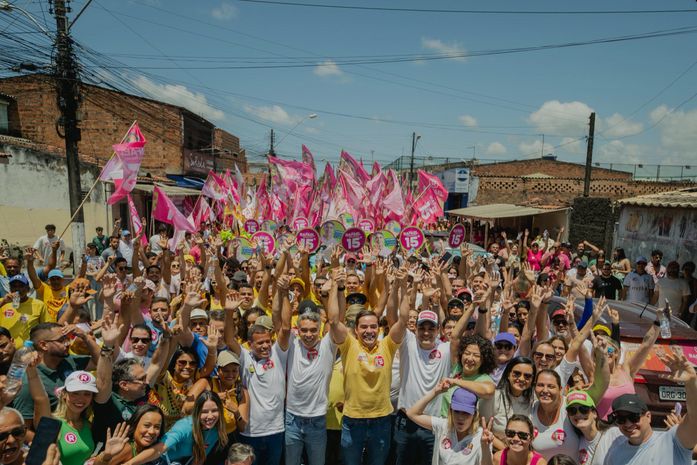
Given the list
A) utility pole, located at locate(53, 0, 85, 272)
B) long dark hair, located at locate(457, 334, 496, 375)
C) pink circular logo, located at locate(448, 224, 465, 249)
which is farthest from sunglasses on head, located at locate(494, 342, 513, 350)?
utility pole, located at locate(53, 0, 85, 272)

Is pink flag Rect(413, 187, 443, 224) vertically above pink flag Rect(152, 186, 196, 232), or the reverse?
pink flag Rect(413, 187, 443, 224)

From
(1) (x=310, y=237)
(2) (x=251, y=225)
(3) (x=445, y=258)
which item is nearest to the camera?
(1) (x=310, y=237)

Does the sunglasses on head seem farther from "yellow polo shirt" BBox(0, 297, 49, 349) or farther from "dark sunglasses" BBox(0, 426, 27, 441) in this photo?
"yellow polo shirt" BBox(0, 297, 49, 349)

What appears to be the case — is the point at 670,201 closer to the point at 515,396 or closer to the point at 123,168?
the point at 515,396

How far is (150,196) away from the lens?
20.3 m

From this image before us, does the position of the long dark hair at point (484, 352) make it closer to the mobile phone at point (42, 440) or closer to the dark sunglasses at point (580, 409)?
the dark sunglasses at point (580, 409)

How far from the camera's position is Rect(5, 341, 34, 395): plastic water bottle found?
8.46 ft

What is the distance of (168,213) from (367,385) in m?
6.69

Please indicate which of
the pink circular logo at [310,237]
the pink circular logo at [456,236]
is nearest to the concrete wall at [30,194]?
the pink circular logo at [310,237]

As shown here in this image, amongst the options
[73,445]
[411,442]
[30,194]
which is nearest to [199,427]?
[73,445]

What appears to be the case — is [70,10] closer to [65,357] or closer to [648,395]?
[65,357]

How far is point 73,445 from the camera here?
2805 millimetres

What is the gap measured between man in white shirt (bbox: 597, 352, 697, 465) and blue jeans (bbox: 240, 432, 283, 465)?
2.25m

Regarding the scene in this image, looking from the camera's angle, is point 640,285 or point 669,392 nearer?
point 669,392
